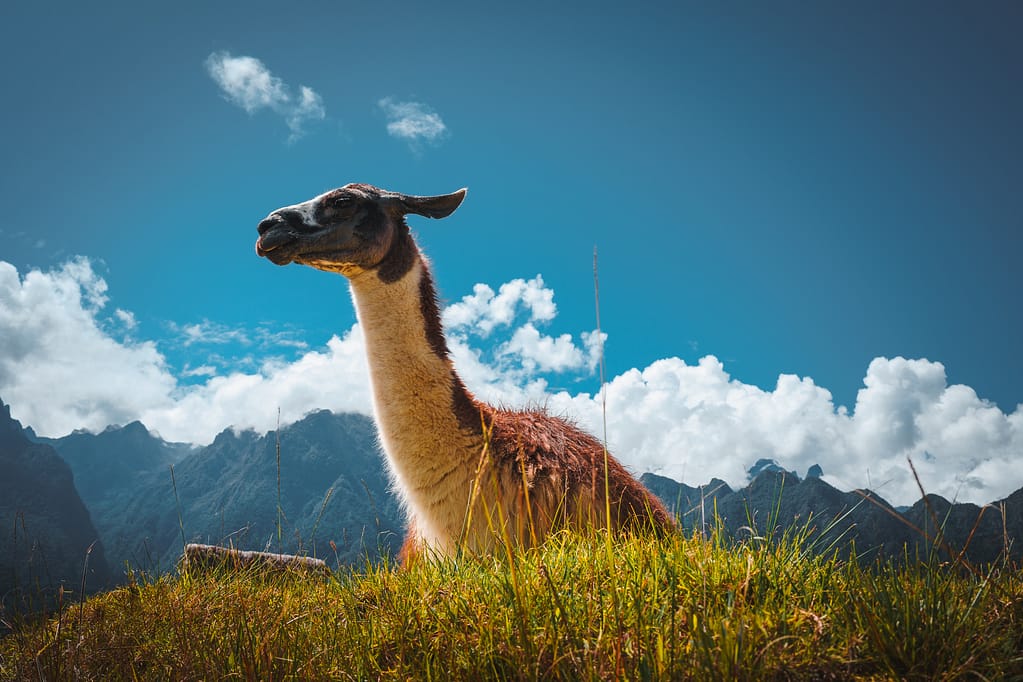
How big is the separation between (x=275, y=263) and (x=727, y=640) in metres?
4.07

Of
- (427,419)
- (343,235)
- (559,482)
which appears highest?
(343,235)

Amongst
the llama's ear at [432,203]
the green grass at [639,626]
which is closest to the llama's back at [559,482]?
the green grass at [639,626]

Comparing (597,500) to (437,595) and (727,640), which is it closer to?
(437,595)

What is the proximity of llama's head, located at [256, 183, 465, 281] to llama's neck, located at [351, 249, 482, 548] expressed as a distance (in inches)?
5.5

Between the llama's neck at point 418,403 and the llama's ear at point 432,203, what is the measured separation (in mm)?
588

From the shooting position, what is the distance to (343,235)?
460 cm

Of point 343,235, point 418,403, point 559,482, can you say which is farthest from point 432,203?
point 559,482

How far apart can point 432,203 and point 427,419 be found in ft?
6.01

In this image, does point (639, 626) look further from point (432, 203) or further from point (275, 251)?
point (432, 203)

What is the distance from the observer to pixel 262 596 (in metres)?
3.62

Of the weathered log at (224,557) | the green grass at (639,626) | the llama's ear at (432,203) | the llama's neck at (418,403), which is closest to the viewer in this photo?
the green grass at (639,626)

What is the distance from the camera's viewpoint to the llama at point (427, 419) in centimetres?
409

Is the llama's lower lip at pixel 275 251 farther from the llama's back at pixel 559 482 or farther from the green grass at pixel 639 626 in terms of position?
the green grass at pixel 639 626

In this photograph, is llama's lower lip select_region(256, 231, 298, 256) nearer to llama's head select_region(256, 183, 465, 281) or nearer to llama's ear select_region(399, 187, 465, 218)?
llama's head select_region(256, 183, 465, 281)
